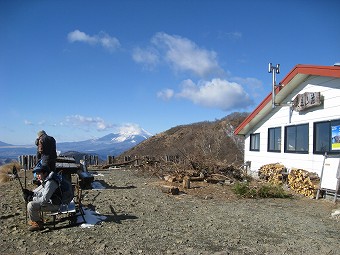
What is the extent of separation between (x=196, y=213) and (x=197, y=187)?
14.5ft

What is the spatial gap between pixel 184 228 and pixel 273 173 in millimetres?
8269

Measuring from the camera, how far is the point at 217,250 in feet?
17.8

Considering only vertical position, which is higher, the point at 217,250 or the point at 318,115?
the point at 318,115

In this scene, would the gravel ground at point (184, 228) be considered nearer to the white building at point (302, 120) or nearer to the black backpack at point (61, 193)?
the black backpack at point (61, 193)

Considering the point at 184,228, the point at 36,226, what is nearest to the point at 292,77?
the point at 184,228

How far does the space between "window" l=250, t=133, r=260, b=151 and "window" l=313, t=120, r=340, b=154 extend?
17.1 ft

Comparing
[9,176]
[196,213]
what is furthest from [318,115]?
[9,176]

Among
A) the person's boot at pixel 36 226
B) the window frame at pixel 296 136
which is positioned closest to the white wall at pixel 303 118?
the window frame at pixel 296 136

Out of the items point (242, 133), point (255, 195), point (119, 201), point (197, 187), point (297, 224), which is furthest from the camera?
point (242, 133)

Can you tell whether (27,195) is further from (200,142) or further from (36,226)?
(200,142)

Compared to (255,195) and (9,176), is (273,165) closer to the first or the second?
(255,195)

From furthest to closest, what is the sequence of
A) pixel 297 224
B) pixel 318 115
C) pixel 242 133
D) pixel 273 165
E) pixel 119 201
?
pixel 242 133 < pixel 273 165 < pixel 318 115 < pixel 119 201 < pixel 297 224

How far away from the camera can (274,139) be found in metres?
15.2

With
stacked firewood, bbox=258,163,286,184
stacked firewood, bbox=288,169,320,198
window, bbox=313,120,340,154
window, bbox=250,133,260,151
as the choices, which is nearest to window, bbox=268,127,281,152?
stacked firewood, bbox=258,163,286,184
